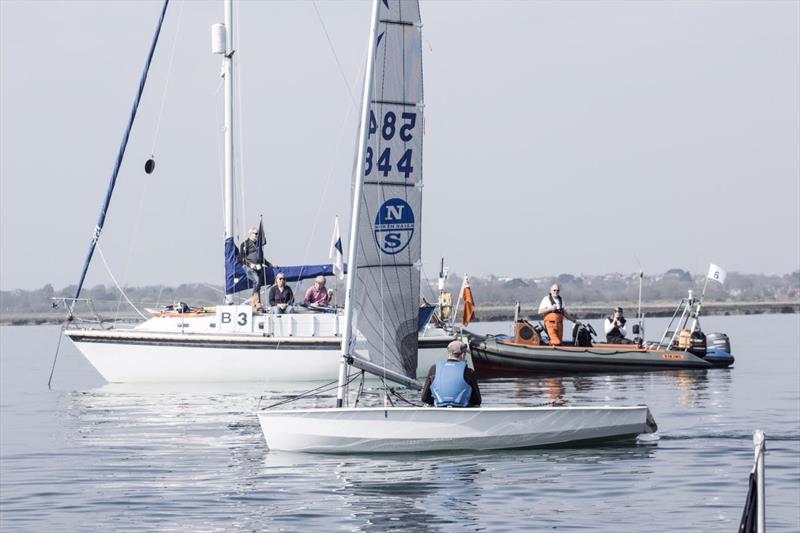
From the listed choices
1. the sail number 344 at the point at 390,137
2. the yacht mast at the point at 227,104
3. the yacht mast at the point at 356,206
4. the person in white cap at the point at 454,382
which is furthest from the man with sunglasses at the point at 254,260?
the person in white cap at the point at 454,382

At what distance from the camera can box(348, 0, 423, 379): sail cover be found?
64.3ft

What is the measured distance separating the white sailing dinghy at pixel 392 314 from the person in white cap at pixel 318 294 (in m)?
12.4

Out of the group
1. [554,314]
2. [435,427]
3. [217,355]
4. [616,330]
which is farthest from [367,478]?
[616,330]

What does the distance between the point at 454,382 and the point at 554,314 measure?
16.1 metres

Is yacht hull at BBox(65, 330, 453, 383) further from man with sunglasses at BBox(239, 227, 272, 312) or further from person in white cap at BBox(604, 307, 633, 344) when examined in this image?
person in white cap at BBox(604, 307, 633, 344)

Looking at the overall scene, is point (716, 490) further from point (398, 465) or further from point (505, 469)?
point (398, 465)

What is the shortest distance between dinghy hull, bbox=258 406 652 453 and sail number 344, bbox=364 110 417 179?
12.9ft

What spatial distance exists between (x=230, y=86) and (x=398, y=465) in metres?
17.8

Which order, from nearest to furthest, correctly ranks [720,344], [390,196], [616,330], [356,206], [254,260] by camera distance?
1. [356,206]
2. [390,196]
3. [254,260]
4. [616,330]
5. [720,344]

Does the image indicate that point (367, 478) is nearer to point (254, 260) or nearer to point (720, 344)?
point (254, 260)

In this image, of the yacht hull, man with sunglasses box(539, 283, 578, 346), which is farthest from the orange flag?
the yacht hull

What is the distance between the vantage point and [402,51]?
1980cm

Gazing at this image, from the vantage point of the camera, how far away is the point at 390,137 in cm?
1977

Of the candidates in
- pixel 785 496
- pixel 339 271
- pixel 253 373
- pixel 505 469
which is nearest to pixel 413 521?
pixel 505 469
